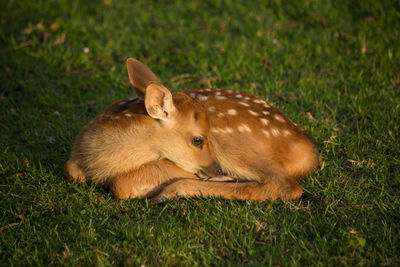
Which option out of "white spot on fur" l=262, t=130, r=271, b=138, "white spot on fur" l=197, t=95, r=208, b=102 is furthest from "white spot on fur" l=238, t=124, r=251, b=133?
"white spot on fur" l=197, t=95, r=208, b=102

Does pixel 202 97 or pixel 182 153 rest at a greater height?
pixel 202 97

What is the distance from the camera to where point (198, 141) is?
3656 millimetres

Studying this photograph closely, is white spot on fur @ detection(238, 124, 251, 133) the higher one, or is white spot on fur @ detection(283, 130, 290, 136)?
white spot on fur @ detection(238, 124, 251, 133)

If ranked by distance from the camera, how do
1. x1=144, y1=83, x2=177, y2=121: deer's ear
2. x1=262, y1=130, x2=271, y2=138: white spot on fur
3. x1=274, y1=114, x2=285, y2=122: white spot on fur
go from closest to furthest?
x1=144, y1=83, x2=177, y2=121: deer's ear → x1=262, y1=130, x2=271, y2=138: white spot on fur → x1=274, y1=114, x2=285, y2=122: white spot on fur

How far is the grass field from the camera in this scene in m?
3.00

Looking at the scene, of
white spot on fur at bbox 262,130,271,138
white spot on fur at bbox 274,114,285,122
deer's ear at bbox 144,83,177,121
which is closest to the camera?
deer's ear at bbox 144,83,177,121

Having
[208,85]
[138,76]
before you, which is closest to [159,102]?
[138,76]

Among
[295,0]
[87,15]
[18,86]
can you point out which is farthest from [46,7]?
[295,0]

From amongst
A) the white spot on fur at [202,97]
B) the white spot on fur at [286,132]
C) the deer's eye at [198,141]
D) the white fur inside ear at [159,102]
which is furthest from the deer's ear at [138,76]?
the white spot on fur at [286,132]

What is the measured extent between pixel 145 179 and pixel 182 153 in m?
0.38

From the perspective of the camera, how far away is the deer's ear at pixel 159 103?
347 cm

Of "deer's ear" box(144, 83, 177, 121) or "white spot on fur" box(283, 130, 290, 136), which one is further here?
"white spot on fur" box(283, 130, 290, 136)

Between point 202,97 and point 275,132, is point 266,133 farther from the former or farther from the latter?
point 202,97

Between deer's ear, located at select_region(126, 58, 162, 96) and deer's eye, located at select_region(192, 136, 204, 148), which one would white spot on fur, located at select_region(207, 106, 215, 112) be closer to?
deer's eye, located at select_region(192, 136, 204, 148)
